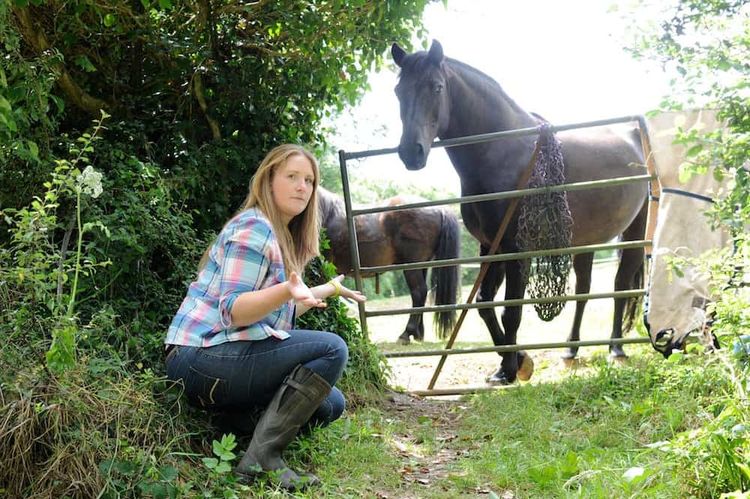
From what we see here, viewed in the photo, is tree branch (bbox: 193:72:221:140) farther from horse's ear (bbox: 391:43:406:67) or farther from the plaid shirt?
the plaid shirt

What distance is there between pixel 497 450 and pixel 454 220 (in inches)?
228

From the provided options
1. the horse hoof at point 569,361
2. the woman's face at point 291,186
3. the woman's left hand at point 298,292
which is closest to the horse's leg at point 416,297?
the horse hoof at point 569,361

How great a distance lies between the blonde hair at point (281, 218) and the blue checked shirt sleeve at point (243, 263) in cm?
13

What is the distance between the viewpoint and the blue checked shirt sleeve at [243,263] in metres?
2.57

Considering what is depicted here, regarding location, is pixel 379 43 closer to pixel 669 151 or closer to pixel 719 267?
pixel 669 151

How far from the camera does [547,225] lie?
466 centimetres

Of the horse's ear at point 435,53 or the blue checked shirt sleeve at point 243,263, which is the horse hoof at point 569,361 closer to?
the horse's ear at point 435,53

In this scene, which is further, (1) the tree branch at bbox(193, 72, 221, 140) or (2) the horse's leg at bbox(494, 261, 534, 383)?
(2) the horse's leg at bbox(494, 261, 534, 383)

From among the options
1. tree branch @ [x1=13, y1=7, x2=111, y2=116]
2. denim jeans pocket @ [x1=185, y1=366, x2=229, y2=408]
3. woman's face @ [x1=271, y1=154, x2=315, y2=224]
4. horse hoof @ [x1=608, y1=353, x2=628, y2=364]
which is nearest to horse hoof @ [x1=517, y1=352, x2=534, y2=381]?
horse hoof @ [x1=608, y1=353, x2=628, y2=364]

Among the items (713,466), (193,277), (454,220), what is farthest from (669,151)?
(454,220)

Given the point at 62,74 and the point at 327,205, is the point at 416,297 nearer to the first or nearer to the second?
the point at 327,205

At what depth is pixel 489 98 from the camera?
16.5ft

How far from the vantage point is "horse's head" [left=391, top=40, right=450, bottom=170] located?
4.55 m

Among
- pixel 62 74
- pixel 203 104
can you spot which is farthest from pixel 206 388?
pixel 203 104
